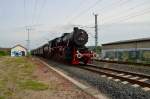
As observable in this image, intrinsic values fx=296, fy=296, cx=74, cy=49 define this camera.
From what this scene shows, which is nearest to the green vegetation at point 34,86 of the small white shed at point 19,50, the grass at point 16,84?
the grass at point 16,84

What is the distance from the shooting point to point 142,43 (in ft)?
141

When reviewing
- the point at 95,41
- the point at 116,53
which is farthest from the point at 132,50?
the point at 95,41

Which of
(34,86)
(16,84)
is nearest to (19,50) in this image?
(16,84)

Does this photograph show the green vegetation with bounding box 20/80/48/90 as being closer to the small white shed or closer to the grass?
the grass

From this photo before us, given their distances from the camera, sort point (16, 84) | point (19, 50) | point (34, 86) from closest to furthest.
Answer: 1. point (34, 86)
2. point (16, 84)
3. point (19, 50)

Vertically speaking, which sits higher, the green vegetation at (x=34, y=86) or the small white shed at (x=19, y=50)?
the small white shed at (x=19, y=50)

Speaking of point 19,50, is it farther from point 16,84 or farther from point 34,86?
point 34,86

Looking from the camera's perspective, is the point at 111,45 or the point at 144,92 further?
the point at 111,45

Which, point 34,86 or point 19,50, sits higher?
point 19,50

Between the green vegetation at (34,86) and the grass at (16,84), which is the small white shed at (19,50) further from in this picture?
the green vegetation at (34,86)

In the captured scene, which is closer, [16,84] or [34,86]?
[34,86]

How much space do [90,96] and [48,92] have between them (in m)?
1.83

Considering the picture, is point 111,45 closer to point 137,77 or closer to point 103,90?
point 137,77

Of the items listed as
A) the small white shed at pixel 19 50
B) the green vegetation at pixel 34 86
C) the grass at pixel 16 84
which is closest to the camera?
the grass at pixel 16 84
